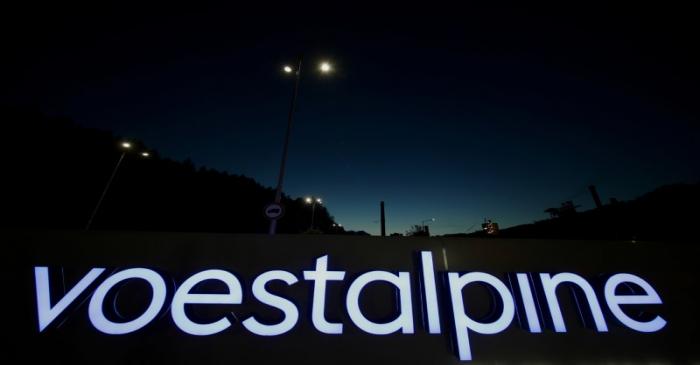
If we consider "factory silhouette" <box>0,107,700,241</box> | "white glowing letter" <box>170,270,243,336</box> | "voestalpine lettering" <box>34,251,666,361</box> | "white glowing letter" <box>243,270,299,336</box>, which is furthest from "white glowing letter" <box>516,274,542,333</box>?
"factory silhouette" <box>0,107,700,241</box>

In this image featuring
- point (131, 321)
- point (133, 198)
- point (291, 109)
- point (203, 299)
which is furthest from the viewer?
point (133, 198)

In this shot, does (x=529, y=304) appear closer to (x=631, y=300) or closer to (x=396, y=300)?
(x=631, y=300)

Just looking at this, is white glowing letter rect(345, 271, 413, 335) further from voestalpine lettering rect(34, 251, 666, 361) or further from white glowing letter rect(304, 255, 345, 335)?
white glowing letter rect(304, 255, 345, 335)

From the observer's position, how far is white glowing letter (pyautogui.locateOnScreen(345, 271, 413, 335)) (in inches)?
137

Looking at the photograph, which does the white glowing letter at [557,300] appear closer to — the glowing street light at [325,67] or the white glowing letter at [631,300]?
the white glowing letter at [631,300]

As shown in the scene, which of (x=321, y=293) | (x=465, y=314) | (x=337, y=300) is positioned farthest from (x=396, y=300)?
(x=321, y=293)

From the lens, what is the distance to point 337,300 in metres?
3.69

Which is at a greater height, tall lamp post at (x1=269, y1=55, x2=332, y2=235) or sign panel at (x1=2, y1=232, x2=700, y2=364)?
tall lamp post at (x1=269, y1=55, x2=332, y2=235)

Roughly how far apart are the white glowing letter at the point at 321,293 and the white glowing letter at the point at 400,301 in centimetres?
25

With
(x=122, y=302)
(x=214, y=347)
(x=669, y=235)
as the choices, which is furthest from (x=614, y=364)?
(x=669, y=235)

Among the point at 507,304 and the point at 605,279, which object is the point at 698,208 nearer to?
the point at 605,279

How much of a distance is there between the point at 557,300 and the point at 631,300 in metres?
1.17

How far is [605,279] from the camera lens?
3.91 metres

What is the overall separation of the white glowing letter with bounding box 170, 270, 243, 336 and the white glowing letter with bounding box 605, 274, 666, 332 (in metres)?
5.44
